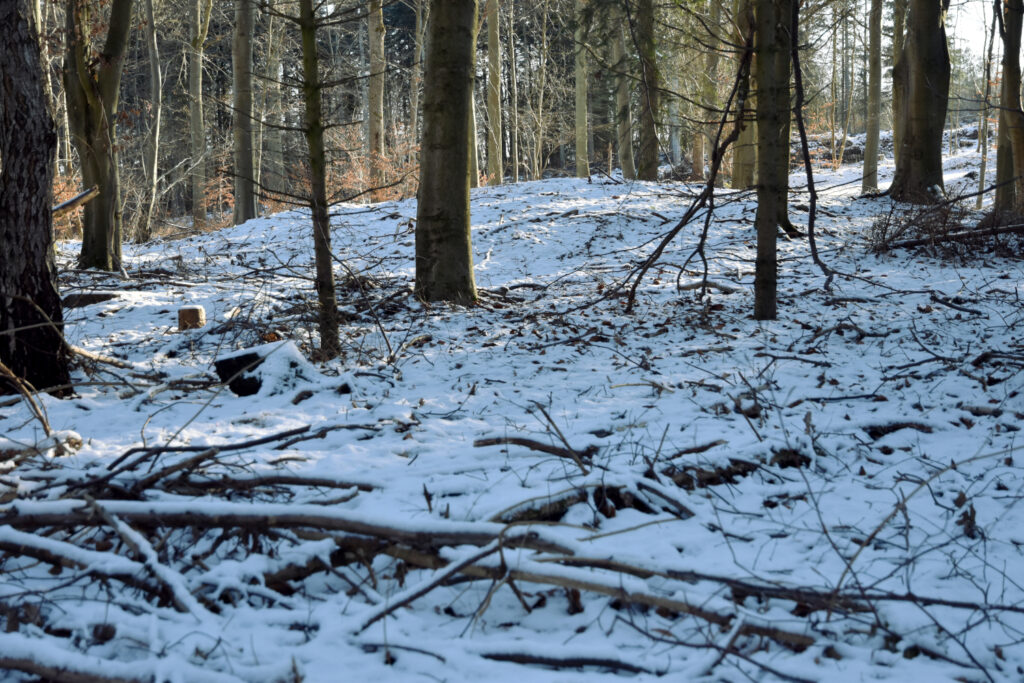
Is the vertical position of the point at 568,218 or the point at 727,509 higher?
the point at 568,218

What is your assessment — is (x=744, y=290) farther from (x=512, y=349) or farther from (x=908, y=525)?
(x=908, y=525)

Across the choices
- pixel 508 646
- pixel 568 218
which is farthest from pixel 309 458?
pixel 568 218

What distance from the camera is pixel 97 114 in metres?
8.68

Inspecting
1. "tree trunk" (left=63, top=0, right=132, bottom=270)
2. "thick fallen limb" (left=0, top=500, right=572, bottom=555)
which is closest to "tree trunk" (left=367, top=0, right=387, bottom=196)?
"tree trunk" (left=63, top=0, right=132, bottom=270)

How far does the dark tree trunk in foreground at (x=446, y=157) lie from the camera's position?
6.85 m

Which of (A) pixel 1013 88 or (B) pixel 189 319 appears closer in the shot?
(B) pixel 189 319

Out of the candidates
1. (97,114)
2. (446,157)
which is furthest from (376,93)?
(446,157)

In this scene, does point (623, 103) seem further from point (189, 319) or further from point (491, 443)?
point (491, 443)

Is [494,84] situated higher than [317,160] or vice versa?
[494,84]

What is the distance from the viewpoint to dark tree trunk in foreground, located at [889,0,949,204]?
1152 cm

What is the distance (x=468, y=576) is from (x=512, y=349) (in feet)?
11.9

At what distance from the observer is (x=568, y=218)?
39.0ft

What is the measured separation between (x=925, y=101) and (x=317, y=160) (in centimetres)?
1094

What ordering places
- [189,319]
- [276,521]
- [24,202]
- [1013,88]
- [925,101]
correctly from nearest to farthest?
1. [276,521]
2. [24,202]
3. [189,319]
4. [1013,88]
5. [925,101]
